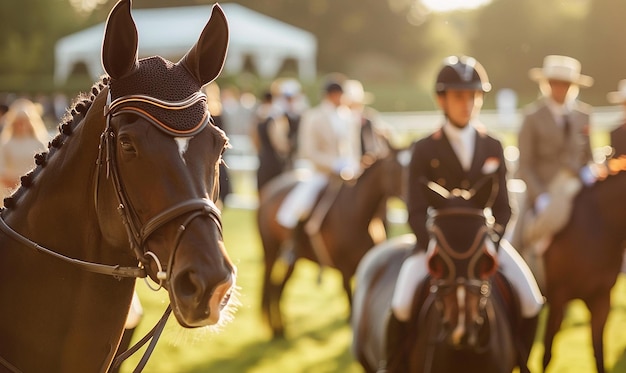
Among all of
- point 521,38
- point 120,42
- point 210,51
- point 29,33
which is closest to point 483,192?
point 210,51

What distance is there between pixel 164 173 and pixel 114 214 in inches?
11.3

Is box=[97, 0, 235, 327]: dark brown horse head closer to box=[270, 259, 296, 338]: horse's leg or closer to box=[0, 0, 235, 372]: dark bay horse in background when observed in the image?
box=[0, 0, 235, 372]: dark bay horse in background

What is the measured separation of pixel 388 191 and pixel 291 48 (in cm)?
3618

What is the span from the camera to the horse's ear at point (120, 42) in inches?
105

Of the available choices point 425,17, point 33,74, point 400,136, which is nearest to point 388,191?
point 400,136

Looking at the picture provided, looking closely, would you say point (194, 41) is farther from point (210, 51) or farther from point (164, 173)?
point (164, 173)

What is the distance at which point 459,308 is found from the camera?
14.7 ft

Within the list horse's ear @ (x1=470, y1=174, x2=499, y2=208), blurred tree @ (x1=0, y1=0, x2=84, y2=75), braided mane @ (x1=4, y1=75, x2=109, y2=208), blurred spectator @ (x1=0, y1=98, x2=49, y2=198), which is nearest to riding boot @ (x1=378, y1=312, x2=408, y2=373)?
horse's ear @ (x1=470, y1=174, x2=499, y2=208)

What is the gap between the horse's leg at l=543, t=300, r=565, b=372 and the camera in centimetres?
721

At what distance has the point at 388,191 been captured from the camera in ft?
31.3

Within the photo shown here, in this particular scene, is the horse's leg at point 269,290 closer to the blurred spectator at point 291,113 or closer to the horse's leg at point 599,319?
the horse's leg at point 599,319

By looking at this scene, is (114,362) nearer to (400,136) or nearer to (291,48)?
(400,136)

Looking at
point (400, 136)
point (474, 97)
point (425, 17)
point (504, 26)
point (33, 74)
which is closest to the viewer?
point (474, 97)

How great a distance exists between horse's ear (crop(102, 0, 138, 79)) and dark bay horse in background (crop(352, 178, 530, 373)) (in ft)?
7.90
